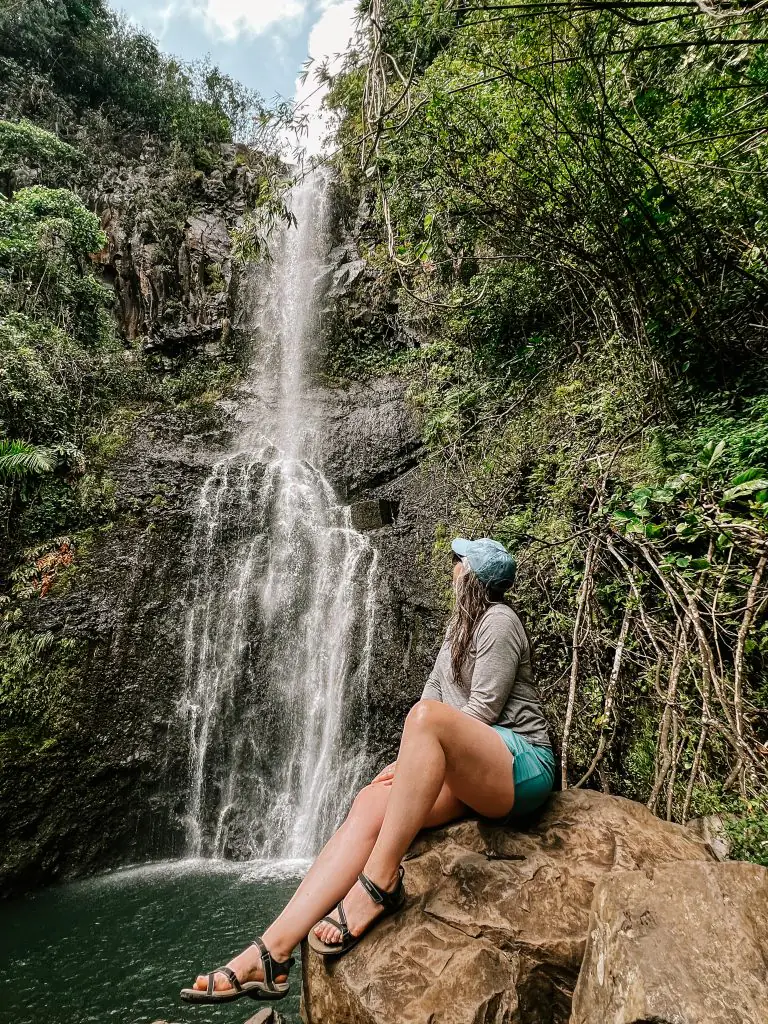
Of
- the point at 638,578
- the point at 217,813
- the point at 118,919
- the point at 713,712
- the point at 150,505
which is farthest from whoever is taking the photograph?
the point at 150,505

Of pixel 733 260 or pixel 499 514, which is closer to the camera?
pixel 733 260

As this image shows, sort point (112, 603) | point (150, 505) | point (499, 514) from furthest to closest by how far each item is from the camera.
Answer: point (150, 505) < point (112, 603) < point (499, 514)

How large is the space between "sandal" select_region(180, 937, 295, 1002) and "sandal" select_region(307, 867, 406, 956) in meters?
0.14

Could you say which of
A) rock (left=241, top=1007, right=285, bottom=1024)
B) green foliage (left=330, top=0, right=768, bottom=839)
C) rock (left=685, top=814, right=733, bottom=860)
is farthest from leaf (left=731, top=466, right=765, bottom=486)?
rock (left=241, top=1007, right=285, bottom=1024)

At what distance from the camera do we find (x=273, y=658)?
655cm

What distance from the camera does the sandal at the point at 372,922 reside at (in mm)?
1848

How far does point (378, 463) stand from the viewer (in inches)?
333

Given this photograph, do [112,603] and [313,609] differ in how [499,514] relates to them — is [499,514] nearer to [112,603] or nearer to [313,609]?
[313,609]

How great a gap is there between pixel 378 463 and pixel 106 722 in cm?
507

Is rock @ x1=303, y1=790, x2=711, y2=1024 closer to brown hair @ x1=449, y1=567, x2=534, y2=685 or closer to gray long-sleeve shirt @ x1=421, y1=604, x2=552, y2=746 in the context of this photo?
gray long-sleeve shirt @ x1=421, y1=604, x2=552, y2=746

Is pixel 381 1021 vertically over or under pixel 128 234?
under

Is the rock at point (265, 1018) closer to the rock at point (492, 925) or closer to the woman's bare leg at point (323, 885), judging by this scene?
the rock at point (492, 925)

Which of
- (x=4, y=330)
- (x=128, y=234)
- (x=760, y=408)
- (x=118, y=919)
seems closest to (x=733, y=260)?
(x=760, y=408)

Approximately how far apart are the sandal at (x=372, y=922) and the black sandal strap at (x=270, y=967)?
12 centimetres
